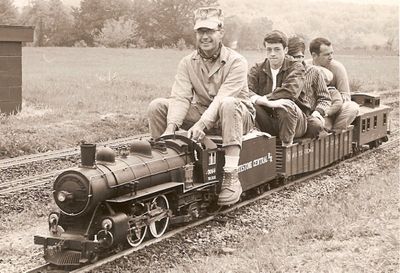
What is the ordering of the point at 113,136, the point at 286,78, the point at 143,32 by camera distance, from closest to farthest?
1. the point at 286,78
2. the point at 113,136
3. the point at 143,32

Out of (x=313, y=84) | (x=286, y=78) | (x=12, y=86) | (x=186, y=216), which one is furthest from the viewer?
(x=12, y=86)

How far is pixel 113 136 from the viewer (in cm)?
1733

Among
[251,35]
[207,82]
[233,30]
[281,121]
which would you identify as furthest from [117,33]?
[207,82]

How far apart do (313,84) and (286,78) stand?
132 cm

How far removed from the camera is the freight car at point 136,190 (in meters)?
6.73

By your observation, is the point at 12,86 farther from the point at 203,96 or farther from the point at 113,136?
the point at 203,96

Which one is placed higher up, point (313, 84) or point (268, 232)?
point (313, 84)

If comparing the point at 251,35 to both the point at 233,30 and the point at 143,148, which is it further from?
the point at 143,148

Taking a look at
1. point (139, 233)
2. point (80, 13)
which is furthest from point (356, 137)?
point (80, 13)

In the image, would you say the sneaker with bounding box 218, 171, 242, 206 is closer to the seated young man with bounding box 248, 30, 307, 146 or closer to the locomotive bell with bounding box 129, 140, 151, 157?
the locomotive bell with bounding box 129, 140, 151, 157

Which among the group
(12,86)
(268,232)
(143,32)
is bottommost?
(268,232)

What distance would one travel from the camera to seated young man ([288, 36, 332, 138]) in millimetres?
11352

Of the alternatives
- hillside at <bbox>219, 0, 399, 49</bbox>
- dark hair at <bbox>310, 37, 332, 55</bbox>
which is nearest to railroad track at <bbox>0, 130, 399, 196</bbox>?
dark hair at <bbox>310, 37, 332, 55</bbox>

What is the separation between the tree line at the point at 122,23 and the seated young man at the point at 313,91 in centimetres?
1780
